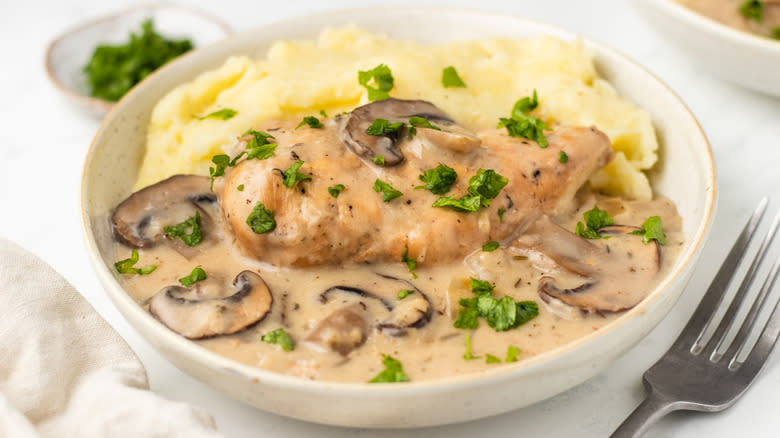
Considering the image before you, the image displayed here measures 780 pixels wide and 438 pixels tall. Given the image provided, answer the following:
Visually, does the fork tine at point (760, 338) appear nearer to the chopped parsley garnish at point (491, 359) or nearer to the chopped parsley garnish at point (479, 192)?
the chopped parsley garnish at point (491, 359)

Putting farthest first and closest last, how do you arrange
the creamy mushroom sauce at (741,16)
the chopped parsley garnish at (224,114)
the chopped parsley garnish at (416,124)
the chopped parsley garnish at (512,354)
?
1. the creamy mushroom sauce at (741,16)
2. the chopped parsley garnish at (224,114)
3. the chopped parsley garnish at (416,124)
4. the chopped parsley garnish at (512,354)

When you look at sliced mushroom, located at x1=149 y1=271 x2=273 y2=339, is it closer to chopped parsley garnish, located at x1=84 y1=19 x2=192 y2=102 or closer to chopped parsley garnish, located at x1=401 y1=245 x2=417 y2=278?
chopped parsley garnish, located at x1=401 y1=245 x2=417 y2=278

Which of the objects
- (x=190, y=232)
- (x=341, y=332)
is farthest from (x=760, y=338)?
(x=190, y=232)

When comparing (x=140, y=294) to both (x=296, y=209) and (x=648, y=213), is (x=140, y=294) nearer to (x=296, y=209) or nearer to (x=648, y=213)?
(x=296, y=209)

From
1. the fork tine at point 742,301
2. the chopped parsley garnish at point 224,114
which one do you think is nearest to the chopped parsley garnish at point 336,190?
the chopped parsley garnish at point 224,114

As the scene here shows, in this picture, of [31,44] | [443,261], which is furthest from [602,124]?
[31,44]

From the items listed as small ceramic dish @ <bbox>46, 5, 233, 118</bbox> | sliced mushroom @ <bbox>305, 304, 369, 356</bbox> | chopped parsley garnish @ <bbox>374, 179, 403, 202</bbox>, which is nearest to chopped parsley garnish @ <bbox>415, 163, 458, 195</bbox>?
chopped parsley garnish @ <bbox>374, 179, 403, 202</bbox>
